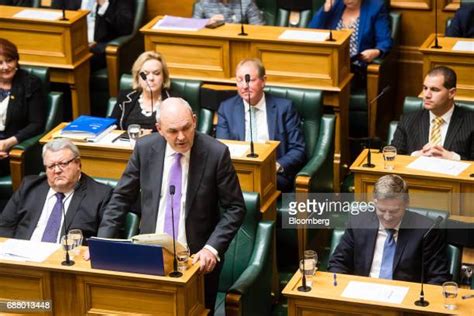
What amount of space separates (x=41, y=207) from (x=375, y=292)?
5.04 feet

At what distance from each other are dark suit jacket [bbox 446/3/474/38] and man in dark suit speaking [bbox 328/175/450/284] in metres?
2.21

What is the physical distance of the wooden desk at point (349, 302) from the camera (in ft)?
12.9

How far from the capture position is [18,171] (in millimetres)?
5883

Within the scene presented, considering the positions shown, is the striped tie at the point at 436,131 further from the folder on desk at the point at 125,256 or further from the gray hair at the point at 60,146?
the folder on desk at the point at 125,256

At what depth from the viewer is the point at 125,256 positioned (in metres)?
4.06

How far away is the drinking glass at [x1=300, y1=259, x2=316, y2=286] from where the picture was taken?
4.16 m

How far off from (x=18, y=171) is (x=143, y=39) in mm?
1617

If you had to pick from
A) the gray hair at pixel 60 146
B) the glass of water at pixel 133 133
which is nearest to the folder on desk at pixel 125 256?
the gray hair at pixel 60 146

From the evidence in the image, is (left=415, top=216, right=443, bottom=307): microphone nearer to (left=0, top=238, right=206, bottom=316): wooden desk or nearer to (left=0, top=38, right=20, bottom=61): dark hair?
(left=0, top=238, right=206, bottom=316): wooden desk

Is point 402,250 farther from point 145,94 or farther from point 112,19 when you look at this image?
point 112,19

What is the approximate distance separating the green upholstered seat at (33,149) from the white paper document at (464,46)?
6.86 feet

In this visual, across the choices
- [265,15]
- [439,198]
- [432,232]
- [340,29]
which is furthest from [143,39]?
[432,232]

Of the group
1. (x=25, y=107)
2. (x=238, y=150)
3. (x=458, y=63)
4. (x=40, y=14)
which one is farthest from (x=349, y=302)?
(x=40, y=14)

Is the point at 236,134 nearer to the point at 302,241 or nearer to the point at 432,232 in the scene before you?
the point at 302,241
